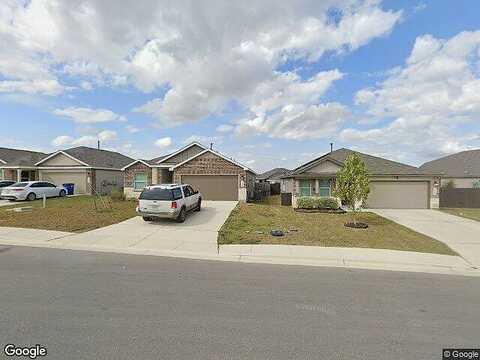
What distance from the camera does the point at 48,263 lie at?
22.2 ft

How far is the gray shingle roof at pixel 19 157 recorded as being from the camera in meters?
28.7

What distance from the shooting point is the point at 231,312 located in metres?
4.29

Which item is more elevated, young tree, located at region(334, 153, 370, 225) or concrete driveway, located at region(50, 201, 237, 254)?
young tree, located at region(334, 153, 370, 225)

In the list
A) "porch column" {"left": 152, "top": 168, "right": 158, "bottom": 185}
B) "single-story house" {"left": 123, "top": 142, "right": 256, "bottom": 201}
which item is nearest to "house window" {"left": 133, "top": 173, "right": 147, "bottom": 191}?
"porch column" {"left": 152, "top": 168, "right": 158, "bottom": 185}

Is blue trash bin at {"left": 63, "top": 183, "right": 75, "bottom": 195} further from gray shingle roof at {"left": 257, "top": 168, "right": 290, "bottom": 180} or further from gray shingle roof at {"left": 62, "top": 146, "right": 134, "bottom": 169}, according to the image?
gray shingle roof at {"left": 257, "top": 168, "right": 290, "bottom": 180}

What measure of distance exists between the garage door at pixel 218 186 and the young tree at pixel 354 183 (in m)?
11.0

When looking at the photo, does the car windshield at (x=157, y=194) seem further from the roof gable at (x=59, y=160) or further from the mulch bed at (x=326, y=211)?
the roof gable at (x=59, y=160)

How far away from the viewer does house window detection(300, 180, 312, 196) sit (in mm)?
20703

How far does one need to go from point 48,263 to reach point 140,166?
19697 millimetres

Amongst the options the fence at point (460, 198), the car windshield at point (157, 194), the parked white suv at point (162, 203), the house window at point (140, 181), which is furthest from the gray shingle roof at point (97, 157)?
the fence at point (460, 198)

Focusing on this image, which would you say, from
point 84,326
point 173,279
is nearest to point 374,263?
point 173,279

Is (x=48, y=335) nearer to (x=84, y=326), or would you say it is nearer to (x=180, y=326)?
Result: (x=84, y=326)

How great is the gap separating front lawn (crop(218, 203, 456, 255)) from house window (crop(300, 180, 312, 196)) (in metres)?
6.00

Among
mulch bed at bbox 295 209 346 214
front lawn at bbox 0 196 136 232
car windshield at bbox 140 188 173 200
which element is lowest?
mulch bed at bbox 295 209 346 214
